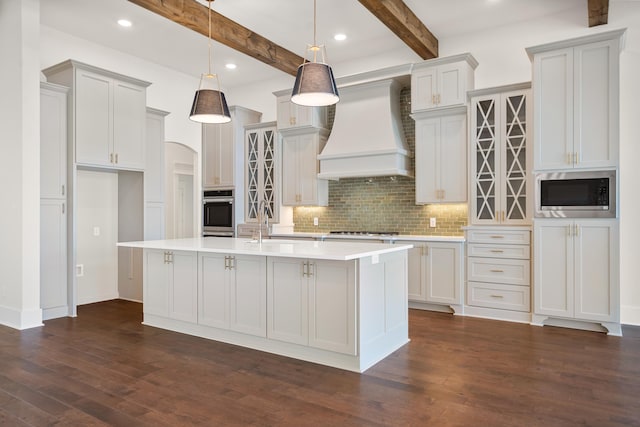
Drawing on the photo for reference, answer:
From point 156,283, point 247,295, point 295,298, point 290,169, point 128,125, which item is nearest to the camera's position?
point 295,298

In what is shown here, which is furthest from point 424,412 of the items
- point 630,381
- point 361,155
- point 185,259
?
point 361,155

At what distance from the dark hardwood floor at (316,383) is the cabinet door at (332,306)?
0.21 m

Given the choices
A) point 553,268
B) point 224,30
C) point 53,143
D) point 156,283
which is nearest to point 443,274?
point 553,268

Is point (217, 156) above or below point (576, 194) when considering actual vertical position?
above

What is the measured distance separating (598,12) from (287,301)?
427 centimetres

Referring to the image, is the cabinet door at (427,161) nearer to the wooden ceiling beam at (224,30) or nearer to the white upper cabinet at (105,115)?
the wooden ceiling beam at (224,30)

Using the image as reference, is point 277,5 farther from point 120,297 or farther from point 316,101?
point 120,297

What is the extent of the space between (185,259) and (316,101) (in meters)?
1.96

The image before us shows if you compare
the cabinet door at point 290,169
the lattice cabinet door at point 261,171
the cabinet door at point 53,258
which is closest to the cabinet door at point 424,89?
the cabinet door at point 290,169

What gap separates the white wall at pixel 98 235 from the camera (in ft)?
18.5

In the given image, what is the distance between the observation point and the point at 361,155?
18.5 feet

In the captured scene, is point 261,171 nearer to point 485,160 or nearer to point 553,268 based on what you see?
point 485,160

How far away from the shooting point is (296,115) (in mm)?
6324

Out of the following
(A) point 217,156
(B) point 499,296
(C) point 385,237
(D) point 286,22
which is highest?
(D) point 286,22
